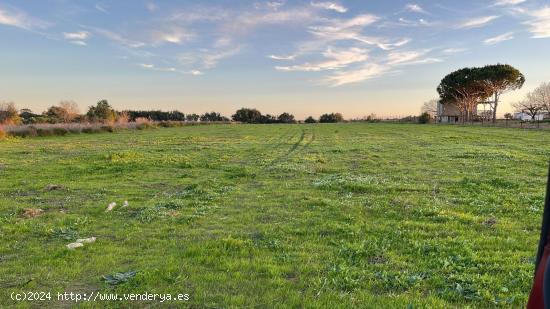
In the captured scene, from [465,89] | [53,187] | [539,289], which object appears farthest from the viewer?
[465,89]

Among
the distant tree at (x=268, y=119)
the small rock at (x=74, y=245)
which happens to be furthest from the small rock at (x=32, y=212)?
the distant tree at (x=268, y=119)

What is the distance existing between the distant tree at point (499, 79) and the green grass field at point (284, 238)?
248ft

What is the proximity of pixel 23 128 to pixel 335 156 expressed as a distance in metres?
38.4

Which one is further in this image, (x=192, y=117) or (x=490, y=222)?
(x=192, y=117)

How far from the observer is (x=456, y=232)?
7.77 metres

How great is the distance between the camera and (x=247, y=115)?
13362 centimetres

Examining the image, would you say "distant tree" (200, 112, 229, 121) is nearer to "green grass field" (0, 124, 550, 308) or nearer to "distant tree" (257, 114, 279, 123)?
"distant tree" (257, 114, 279, 123)

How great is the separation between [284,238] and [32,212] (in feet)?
21.2

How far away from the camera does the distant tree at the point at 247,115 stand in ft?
437

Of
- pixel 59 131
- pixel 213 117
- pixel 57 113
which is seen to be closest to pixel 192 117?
pixel 213 117

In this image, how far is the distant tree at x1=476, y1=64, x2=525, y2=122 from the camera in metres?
78.8

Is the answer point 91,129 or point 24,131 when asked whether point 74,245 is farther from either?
point 91,129

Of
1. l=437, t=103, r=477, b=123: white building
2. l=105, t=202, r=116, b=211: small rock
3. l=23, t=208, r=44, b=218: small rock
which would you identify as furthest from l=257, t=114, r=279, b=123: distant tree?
l=23, t=208, r=44, b=218: small rock

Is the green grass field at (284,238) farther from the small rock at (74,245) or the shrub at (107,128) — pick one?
the shrub at (107,128)
